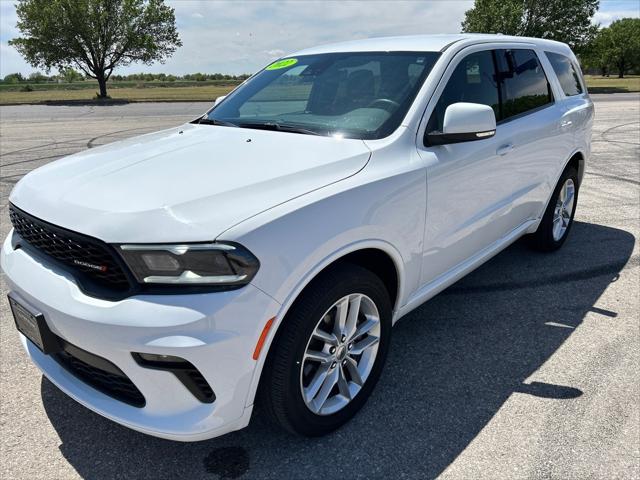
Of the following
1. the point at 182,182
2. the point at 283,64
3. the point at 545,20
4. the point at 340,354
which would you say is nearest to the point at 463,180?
the point at 340,354

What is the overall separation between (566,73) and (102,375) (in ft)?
15.4

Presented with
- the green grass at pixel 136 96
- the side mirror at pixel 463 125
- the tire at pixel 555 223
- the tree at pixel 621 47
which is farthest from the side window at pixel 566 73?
the tree at pixel 621 47

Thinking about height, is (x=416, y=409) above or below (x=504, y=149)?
below

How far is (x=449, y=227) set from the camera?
2941 millimetres

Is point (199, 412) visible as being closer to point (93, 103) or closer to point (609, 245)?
point (609, 245)

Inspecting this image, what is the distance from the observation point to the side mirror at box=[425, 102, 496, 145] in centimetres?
268

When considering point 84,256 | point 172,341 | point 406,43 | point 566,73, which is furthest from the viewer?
point 566,73

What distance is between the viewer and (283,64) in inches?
154

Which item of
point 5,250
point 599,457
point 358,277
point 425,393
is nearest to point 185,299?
point 358,277

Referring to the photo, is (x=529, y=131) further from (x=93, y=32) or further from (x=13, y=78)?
(x=13, y=78)

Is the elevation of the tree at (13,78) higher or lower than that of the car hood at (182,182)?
higher

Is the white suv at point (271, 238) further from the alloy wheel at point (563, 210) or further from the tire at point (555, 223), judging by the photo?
the alloy wheel at point (563, 210)

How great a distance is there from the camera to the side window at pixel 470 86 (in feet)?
9.58

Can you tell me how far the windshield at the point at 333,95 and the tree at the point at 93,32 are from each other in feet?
110
